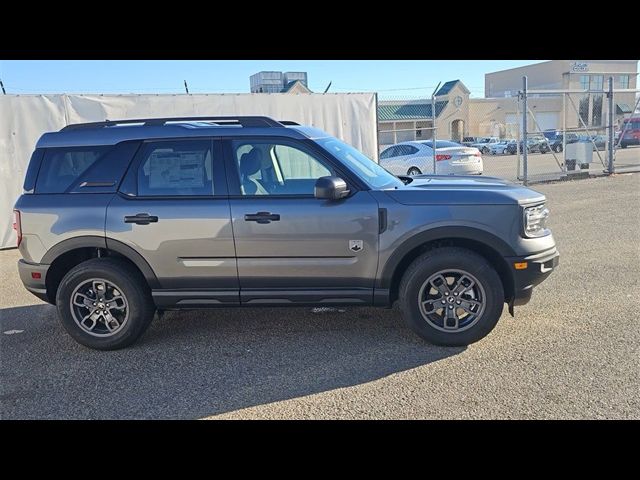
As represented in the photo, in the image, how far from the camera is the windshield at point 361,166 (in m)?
4.50

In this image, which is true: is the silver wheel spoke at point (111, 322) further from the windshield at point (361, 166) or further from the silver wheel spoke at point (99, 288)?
the windshield at point (361, 166)

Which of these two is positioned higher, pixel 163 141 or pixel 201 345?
pixel 163 141

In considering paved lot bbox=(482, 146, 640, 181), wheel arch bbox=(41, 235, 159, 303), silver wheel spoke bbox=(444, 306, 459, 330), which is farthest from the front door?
paved lot bbox=(482, 146, 640, 181)

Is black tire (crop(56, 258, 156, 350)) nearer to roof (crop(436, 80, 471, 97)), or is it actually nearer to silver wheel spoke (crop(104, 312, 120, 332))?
silver wheel spoke (crop(104, 312, 120, 332))

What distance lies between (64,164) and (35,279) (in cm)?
107

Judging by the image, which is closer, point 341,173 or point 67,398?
point 67,398

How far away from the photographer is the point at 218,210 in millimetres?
4383

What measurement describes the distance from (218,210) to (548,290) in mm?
3676

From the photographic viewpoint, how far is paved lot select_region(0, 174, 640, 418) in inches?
136

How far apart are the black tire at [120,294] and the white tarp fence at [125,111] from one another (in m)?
5.70

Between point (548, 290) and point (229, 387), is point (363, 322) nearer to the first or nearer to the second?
point (229, 387)

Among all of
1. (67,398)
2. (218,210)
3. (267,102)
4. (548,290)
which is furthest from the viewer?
(267,102)

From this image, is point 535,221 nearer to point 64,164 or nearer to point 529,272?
point 529,272
